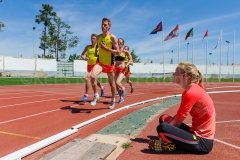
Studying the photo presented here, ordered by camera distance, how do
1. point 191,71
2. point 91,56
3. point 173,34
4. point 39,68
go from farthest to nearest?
point 39,68, point 173,34, point 91,56, point 191,71

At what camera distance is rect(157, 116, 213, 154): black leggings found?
9.04 ft

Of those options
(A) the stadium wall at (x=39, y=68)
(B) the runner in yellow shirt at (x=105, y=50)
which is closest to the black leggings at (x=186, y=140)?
(B) the runner in yellow shirt at (x=105, y=50)

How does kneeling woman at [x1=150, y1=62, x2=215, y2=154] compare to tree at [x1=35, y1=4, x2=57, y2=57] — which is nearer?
kneeling woman at [x1=150, y1=62, x2=215, y2=154]

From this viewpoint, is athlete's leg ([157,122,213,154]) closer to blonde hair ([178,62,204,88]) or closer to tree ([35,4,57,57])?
blonde hair ([178,62,204,88])

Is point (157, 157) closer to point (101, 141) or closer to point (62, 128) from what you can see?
point (101, 141)

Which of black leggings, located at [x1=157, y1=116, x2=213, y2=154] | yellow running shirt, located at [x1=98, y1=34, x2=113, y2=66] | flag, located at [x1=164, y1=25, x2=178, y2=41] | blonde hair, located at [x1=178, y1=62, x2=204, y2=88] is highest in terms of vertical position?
flag, located at [x1=164, y1=25, x2=178, y2=41]

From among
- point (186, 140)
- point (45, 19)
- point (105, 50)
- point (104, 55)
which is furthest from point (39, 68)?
point (186, 140)

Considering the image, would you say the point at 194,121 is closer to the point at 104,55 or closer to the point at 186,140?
the point at 186,140

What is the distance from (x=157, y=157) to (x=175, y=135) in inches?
13.8

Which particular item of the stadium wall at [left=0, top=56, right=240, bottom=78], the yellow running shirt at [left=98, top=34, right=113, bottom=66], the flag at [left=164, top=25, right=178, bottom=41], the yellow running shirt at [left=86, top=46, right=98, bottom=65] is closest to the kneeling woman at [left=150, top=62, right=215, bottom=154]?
the yellow running shirt at [left=98, top=34, right=113, bottom=66]

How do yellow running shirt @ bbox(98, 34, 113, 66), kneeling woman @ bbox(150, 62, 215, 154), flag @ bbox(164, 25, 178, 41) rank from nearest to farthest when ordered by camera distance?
kneeling woman @ bbox(150, 62, 215, 154), yellow running shirt @ bbox(98, 34, 113, 66), flag @ bbox(164, 25, 178, 41)

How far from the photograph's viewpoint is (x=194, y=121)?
292 centimetres

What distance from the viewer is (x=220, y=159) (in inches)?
106

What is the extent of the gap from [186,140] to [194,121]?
11.9 inches
